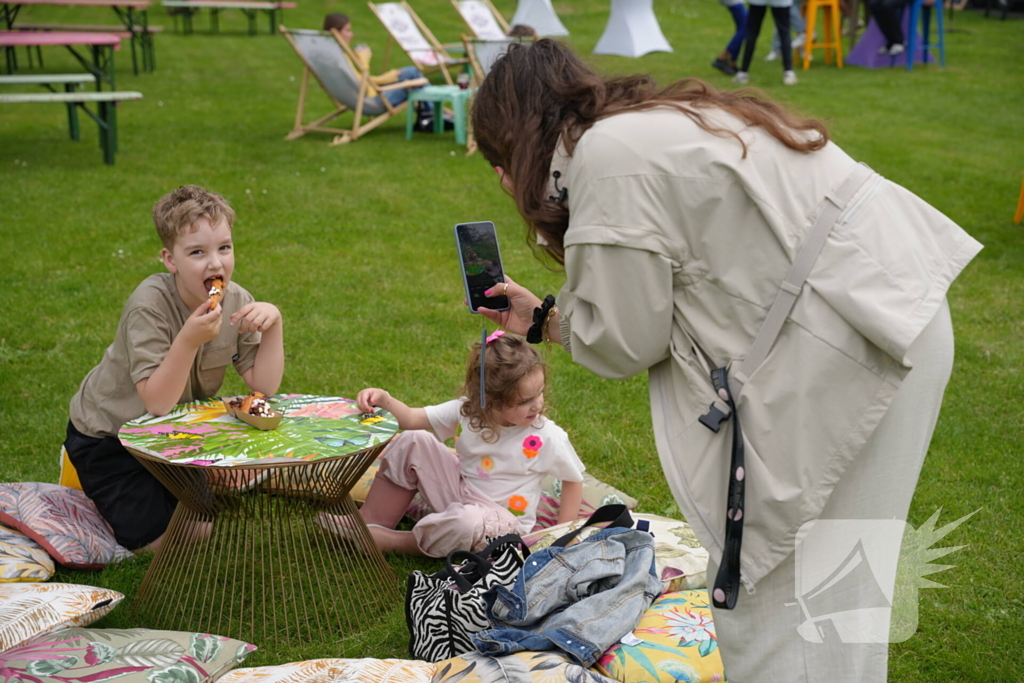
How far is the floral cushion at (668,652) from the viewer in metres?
2.55

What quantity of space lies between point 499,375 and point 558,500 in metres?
0.75

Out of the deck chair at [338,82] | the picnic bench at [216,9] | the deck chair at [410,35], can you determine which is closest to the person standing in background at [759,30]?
the deck chair at [410,35]

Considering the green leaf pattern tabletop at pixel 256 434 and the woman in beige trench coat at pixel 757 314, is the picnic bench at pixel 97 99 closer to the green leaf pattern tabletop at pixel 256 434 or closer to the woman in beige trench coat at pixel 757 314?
the green leaf pattern tabletop at pixel 256 434

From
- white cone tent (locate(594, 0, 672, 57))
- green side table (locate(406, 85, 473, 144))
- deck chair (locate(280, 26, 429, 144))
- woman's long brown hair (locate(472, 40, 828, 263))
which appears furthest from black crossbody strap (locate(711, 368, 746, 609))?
white cone tent (locate(594, 0, 672, 57))

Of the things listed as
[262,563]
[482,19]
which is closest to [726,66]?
[482,19]

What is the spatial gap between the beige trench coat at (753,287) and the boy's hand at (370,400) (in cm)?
152

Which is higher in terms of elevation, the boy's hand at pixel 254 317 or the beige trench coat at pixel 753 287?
the beige trench coat at pixel 753 287

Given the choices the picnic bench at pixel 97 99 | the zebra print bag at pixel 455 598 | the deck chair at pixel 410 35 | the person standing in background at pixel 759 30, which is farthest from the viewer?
the person standing in background at pixel 759 30

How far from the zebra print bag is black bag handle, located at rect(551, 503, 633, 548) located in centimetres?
13

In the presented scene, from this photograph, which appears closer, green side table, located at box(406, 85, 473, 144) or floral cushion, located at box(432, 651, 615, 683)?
floral cushion, located at box(432, 651, 615, 683)

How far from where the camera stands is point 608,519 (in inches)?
117

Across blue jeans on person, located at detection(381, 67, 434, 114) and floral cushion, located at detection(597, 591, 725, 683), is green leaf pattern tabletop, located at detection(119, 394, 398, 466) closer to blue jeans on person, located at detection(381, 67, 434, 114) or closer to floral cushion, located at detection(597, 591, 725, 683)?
floral cushion, located at detection(597, 591, 725, 683)

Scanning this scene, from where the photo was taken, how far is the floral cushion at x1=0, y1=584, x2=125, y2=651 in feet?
8.42

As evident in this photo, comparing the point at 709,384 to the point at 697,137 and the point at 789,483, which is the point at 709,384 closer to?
the point at 789,483
